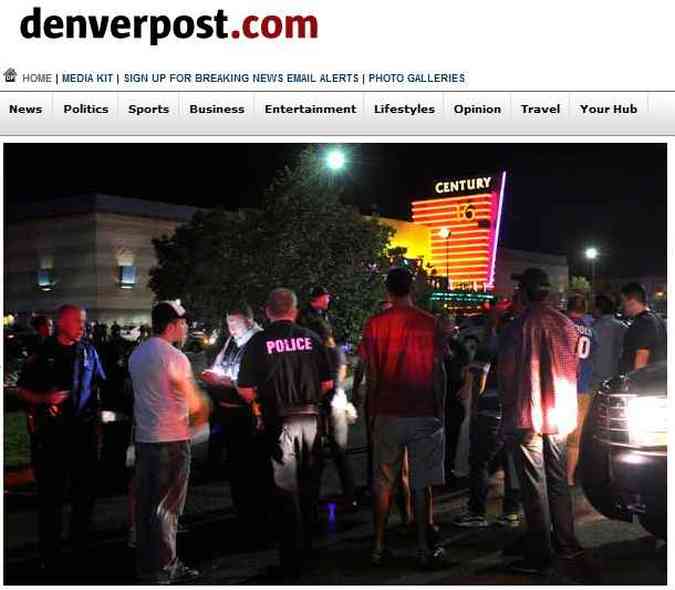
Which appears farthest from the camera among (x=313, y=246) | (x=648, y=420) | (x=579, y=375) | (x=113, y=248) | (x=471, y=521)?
(x=113, y=248)

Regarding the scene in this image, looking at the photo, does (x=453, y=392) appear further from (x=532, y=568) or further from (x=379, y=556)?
(x=532, y=568)

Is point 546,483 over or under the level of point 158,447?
under

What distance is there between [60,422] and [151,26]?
A: 274cm

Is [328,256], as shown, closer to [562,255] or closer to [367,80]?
[367,80]

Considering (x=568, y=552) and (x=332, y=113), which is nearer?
(x=568, y=552)

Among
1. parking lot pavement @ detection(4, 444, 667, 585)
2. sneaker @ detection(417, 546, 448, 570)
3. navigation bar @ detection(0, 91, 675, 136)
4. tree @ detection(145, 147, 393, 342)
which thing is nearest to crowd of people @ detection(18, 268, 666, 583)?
sneaker @ detection(417, 546, 448, 570)

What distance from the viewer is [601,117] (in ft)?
20.3

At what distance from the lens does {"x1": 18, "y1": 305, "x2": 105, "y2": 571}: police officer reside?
5.80 metres

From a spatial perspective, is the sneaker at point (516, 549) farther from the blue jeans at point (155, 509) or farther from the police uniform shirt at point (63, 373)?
the police uniform shirt at point (63, 373)

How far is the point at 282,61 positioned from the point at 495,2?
1.51 m

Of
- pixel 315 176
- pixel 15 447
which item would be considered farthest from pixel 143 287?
pixel 15 447

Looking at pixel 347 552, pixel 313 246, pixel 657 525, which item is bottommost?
pixel 347 552

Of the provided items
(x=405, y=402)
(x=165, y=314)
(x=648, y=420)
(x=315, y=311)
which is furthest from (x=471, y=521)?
(x=165, y=314)

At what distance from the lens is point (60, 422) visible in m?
5.88
